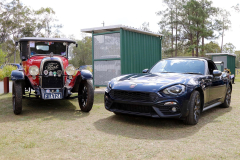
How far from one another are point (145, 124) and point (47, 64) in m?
3.36

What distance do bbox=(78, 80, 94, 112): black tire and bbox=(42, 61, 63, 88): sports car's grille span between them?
63 cm

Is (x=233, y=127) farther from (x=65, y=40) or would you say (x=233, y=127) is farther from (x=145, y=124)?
(x=65, y=40)

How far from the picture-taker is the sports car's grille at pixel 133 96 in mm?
5059

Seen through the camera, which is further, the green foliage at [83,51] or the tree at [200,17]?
the green foliage at [83,51]

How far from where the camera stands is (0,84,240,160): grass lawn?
3654 millimetres

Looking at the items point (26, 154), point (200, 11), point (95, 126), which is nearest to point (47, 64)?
point (95, 126)

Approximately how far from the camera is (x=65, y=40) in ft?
27.5

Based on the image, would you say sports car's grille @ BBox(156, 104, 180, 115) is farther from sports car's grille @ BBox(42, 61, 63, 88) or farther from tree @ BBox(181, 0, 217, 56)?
tree @ BBox(181, 0, 217, 56)

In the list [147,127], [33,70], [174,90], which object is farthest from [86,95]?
[174,90]

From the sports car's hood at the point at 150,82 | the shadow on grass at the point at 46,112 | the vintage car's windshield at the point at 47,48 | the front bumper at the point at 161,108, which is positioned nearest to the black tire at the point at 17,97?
the shadow on grass at the point at 46,112

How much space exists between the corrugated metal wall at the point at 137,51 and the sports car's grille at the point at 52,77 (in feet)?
14.0

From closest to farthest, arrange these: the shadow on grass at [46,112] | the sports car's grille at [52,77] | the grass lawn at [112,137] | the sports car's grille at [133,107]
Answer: the grass lawn at [112,137], the sports car's grille at [133,107], the shadow on grass at [46,112], the sports car's grille at [52,77]

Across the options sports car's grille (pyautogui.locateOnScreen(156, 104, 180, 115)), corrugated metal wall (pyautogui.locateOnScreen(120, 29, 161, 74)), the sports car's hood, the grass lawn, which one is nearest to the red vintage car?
the grass lawn

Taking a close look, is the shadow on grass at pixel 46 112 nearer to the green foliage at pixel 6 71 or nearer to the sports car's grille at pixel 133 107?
the sports car's grille at pixel 133 107
